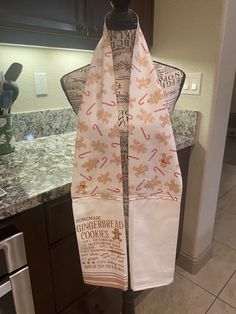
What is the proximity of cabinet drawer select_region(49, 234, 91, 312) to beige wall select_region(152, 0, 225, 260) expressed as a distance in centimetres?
82

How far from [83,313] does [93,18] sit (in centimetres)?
126

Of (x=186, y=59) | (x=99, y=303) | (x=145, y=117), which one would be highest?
(x=186, y=59)

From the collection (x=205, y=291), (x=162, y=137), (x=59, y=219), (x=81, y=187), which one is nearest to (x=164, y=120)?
(x=162, y=137)

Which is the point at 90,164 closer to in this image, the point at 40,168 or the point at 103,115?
the point at 103,115

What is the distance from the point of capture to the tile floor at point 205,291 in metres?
1.32

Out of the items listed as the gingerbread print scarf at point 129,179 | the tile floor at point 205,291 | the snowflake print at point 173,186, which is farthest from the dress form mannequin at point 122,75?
the tile floor at point 205,291

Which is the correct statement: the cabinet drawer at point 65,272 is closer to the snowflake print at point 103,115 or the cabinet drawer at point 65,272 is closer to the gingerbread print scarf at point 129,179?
the gingerbread print scarf at point 129,179

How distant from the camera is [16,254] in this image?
665 mm

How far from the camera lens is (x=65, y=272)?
2.79 ft

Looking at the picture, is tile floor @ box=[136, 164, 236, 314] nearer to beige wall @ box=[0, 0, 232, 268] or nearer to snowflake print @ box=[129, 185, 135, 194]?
beige wall @ box=[0, 0, 232, 268]

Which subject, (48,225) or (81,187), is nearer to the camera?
(81,187)

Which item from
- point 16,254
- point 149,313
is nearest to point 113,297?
point 149,313

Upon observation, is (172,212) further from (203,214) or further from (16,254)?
(203,214)

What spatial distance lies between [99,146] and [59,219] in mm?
309
